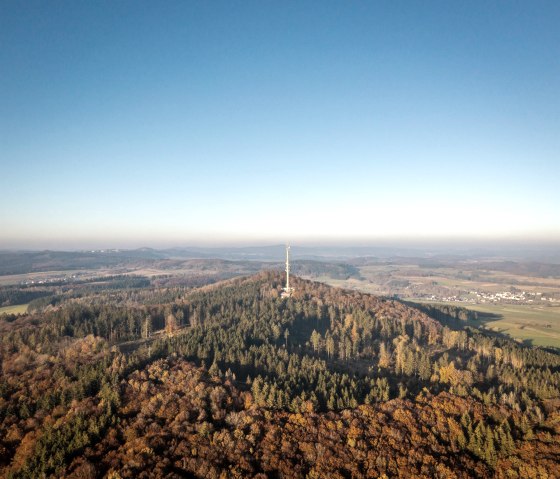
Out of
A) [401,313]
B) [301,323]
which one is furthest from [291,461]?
[401,313]

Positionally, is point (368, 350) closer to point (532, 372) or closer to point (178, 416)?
point (532, 372)

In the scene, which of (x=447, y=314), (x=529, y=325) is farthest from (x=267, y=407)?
Answer: (x=529, y=325)

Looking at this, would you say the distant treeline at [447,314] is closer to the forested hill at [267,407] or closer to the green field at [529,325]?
the green field at [529,325]

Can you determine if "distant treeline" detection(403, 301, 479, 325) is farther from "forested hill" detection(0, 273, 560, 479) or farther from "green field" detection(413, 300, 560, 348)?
"forested hill" detection(0, 273, 560, 479)

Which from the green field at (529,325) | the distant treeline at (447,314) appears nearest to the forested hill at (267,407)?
the green field at (529,325)

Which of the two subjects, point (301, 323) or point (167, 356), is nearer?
point (167, 356)

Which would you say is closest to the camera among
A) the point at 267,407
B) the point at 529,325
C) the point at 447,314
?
the point at 267,407

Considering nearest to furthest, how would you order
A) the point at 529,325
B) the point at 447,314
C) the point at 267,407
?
the point at 267,407, the point at 529,325, the point at 447,314

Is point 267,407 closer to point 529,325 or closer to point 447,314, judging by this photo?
point 447,314
